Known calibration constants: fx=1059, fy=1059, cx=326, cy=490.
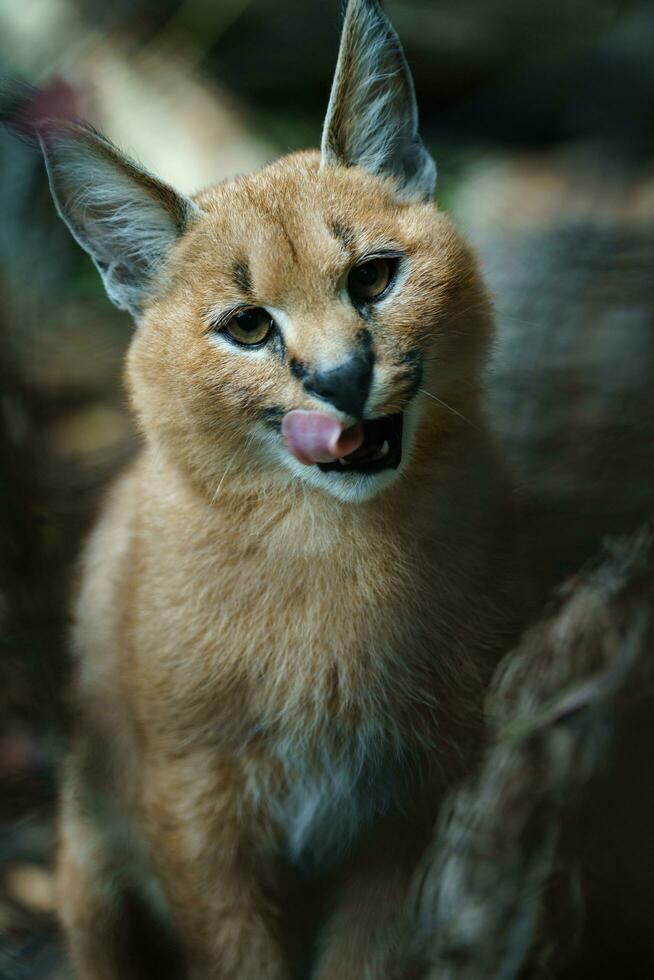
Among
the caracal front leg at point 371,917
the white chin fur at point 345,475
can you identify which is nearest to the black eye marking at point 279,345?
the white chin fur at point 345,475

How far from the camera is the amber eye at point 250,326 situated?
79.4 inches

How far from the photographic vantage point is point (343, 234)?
2051mm

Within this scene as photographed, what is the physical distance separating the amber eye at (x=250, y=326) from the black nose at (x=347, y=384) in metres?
0.20

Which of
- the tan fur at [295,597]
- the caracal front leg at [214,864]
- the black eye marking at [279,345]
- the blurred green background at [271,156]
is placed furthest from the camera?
the caracal front leg at [214,864]

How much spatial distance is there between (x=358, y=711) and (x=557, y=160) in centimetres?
125

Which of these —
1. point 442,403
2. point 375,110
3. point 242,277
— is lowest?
point 442,403

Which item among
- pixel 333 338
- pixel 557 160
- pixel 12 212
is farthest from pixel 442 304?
pixel 12 212

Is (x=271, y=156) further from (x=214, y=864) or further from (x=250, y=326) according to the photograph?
(x=214, y=864)

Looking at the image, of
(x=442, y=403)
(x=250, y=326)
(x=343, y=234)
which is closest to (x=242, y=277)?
(x=250, y=326)

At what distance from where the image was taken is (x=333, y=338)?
1.89m

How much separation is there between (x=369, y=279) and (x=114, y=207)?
57 centimetres

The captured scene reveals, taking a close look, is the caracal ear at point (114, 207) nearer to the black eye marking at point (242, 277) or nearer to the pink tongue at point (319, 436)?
the black eye marking at point (242, 277)

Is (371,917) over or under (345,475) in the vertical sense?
under

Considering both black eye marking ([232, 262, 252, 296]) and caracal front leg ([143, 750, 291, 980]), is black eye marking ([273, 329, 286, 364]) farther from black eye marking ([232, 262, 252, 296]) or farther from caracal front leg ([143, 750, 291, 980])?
caracal front leg ([143, 750, 291, 980])
